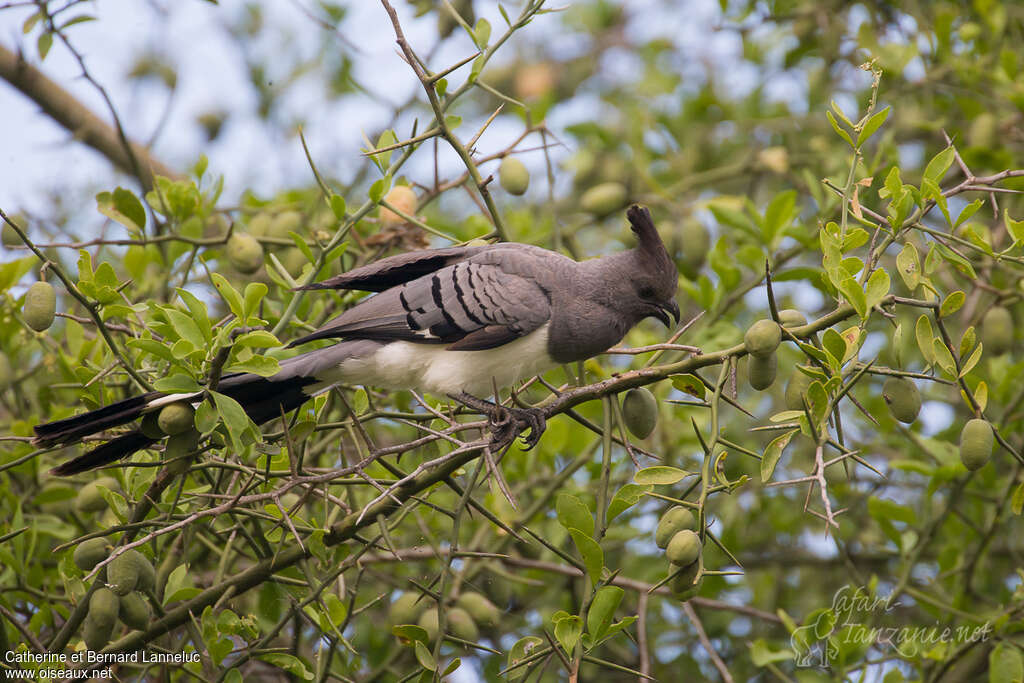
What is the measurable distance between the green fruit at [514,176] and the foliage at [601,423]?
57 millimetres

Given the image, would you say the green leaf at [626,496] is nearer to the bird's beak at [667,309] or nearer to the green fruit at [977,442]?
the green fruit at [977,442]

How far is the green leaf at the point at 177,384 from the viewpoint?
218 centimetres

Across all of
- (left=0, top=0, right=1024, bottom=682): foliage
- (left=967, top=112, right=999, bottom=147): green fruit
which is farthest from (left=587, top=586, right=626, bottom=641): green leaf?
(left=967, top=112, right=999, bottom=147): green fruit

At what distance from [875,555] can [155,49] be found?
14.0ft

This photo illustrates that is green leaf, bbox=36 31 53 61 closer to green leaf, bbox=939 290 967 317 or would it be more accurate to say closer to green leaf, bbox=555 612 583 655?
green leaf, bbox=555 612 583 655

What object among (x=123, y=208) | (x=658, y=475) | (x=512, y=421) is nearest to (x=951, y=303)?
(x=658, y=475)

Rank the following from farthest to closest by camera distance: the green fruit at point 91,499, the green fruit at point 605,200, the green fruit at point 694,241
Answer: the green fruit at point 605,200 → the green fruit at point 694,241 → the green fruit at point 91,499

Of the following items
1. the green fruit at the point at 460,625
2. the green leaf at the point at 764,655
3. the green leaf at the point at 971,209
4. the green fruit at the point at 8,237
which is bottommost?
the green leaf at the point at 764,655

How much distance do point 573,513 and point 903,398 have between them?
83cm

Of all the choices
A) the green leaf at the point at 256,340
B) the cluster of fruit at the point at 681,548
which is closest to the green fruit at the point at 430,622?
the cluster of fruit at the point at 681,548

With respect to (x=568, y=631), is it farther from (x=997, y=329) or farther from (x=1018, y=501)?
(x=997, y=329)

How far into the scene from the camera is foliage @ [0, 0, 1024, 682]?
227cm

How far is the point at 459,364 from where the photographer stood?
3037 mm

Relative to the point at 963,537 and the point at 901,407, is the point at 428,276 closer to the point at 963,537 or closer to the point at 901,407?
the point at 901,407
